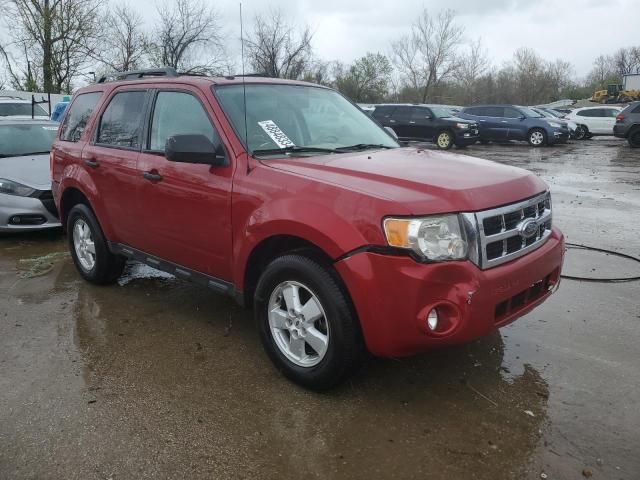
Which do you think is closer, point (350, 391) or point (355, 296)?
point (355, 296)

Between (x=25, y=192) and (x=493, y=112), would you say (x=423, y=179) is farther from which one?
(x=493, y=112)

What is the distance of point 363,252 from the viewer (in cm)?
283

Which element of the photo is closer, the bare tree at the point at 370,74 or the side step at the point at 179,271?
the side step at the point at 179,271

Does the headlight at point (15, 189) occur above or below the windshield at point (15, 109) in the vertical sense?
below

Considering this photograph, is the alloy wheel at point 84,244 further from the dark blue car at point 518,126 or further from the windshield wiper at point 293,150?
the dark blue car at point 518,126

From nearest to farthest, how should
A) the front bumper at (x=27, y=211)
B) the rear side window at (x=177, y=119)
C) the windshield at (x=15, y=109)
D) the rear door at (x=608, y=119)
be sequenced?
the rear side window at (x=177, y=119) → the front bumper at (x=27, y=211) → the windshield at (x=15, y=109) → the rear door at (x=608, y=119)

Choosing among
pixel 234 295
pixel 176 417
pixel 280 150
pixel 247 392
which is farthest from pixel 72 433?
pixel 280 150

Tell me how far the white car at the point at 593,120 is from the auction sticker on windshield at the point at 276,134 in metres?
25.6

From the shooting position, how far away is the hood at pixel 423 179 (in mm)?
2832

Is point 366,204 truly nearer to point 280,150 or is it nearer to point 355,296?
point 355,296

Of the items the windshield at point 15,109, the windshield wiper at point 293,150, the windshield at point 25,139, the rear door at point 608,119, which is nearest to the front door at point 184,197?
the windshield wiper at point 293,150

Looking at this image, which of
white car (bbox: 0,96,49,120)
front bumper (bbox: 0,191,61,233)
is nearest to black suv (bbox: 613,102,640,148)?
white car (bbox: 0,96,49,120)

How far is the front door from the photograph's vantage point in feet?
11.9

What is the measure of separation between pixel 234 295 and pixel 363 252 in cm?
119
